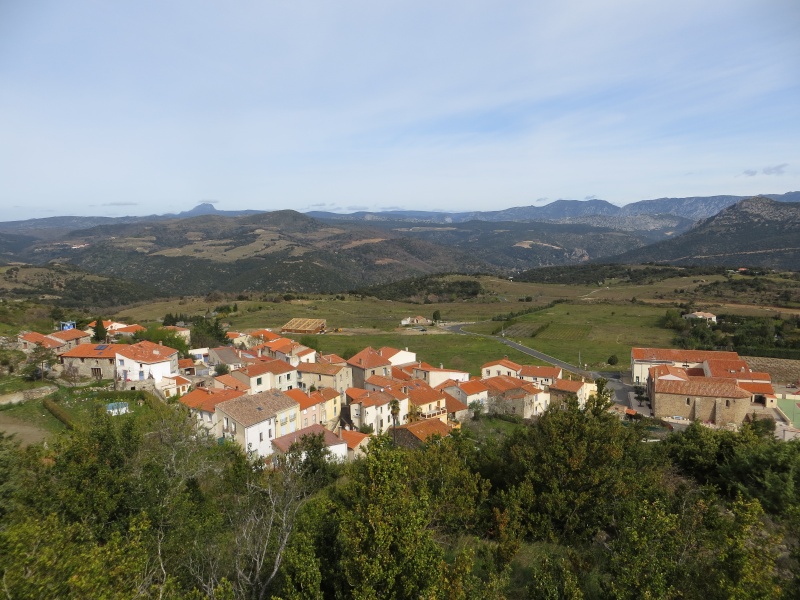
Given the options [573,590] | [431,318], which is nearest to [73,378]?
[573,590]

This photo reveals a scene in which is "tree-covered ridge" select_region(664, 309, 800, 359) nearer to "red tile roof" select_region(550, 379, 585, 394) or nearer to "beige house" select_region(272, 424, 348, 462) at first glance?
"red tile roof" select_region(550, 379, 585, 394)

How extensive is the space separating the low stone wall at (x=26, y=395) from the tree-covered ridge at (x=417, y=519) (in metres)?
19.4

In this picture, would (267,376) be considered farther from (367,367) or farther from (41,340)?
(41,340)

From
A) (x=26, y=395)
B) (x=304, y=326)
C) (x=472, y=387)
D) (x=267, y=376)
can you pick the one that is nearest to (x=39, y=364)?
(x=26, y=395)

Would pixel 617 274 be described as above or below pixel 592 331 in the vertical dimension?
above

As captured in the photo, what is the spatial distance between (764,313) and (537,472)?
102467 millimetres

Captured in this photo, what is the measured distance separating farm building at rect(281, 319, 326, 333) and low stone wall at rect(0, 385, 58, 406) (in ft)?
160

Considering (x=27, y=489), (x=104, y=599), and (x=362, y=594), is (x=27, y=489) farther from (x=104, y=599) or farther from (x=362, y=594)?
(x=362, y=594)

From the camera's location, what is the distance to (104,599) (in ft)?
23.7

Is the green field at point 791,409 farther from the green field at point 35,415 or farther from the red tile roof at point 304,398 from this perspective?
the green field at point 35,415

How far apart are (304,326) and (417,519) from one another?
8205cm

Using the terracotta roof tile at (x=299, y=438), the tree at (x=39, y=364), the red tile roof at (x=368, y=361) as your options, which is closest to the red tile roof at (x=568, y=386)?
the red tile roof at (x=368, y=361)

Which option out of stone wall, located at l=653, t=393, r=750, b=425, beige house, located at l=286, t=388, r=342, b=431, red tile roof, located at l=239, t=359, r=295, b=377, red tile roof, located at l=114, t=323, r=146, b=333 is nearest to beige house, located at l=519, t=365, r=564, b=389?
stone wall, located at l=653, t=393, r=750, b=425

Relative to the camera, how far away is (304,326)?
8919 centimetres
